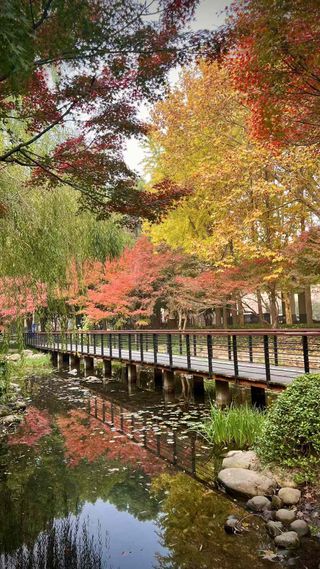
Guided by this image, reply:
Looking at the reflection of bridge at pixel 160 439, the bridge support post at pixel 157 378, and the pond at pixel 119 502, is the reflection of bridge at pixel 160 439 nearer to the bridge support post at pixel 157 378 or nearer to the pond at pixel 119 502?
the pond at pixel 119 502

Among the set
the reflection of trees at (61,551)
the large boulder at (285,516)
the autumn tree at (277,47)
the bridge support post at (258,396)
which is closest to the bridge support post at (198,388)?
the bridge support post at (258,396)

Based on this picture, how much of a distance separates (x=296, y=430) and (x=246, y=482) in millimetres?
899

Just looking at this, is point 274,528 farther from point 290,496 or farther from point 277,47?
point 277,47

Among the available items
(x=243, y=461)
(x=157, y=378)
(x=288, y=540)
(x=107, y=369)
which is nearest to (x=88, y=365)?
(x=107, y=369)

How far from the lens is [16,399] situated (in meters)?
12.7

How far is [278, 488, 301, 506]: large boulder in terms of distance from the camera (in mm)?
4695

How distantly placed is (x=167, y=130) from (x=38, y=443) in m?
14.9

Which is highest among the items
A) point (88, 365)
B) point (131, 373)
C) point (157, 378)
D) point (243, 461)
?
point (243, 461)

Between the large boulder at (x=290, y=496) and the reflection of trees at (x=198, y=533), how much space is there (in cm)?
47

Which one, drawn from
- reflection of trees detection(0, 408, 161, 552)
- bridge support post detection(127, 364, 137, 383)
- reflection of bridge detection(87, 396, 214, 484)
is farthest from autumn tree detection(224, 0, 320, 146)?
bridge support post detection(127, 364, 137, 383)

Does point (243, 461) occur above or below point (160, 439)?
above

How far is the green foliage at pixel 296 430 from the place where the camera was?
5129 mm

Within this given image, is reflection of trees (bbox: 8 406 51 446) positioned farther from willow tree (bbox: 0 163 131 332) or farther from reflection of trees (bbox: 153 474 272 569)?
reflection of trees (bbox: 153 474 272 569)

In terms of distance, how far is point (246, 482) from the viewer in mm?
5172
